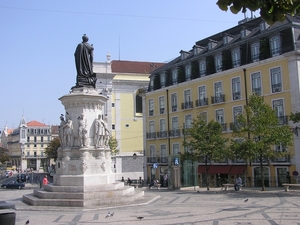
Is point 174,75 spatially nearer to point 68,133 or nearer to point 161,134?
point 161,134

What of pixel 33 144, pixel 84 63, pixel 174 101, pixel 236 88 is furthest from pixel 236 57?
pixel 33 144

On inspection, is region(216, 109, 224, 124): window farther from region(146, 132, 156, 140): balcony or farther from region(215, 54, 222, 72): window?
region(146, 132, 156, 140): balcony

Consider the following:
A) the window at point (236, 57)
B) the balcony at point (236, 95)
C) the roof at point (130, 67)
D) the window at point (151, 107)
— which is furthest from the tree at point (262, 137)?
the roof at point (130, 67)

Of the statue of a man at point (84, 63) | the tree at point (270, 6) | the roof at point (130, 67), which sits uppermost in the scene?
the roof at point (130, 67)

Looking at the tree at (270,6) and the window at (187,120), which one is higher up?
the window at (187,120)

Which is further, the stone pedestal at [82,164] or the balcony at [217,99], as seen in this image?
the balcony at [217,99]

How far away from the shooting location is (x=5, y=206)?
5586mm

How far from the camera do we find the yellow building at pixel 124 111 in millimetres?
62469

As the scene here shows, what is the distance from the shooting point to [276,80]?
3531 centimetres

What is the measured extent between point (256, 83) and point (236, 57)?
3.89 m

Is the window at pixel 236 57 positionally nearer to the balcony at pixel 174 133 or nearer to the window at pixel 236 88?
the window at pixel 236 88

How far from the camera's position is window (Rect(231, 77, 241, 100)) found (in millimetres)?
38722

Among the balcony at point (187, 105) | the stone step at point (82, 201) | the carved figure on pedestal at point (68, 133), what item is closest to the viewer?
the stone step at point (82, 201)

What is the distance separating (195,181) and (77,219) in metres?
20.8
